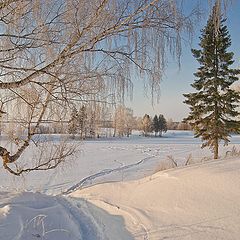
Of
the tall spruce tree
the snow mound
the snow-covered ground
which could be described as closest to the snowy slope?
the snow-covered ground

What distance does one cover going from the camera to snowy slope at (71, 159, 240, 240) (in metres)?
4.04

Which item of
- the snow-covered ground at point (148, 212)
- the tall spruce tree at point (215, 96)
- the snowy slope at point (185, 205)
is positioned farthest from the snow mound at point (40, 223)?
the tall spruce tree at point (215, 96)

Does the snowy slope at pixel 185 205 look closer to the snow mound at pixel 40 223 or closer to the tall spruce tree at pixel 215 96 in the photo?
the snow mound at pixel 40 223

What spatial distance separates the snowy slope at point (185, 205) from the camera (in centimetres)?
404

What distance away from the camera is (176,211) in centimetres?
470

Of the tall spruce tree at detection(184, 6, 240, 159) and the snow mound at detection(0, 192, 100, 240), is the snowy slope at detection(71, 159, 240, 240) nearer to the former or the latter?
the snow mound at detection(0, 192, 100, 240)

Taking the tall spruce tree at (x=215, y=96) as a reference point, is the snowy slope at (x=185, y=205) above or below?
below

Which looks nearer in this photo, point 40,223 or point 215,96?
point 40,223


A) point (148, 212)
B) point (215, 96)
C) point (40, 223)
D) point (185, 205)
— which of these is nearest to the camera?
point (40, 223)

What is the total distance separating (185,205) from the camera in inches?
188

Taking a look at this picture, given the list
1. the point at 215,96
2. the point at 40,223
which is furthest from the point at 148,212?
the point at 215,96

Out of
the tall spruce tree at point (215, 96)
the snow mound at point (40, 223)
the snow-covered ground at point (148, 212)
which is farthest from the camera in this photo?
the tall spruce tree at point (215, 96)

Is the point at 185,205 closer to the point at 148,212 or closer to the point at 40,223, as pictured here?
the point at 148,212

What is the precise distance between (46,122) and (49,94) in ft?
3.70
